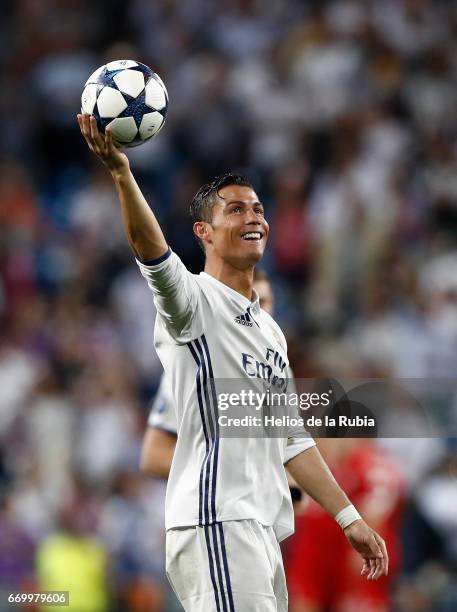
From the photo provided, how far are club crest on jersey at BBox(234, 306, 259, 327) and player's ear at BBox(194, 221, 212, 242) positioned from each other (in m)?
0.35

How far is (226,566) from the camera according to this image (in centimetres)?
445

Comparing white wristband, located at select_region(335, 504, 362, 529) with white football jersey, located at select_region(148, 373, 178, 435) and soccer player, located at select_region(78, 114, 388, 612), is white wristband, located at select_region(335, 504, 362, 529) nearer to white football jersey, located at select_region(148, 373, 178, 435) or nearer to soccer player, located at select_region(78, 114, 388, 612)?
soccer player, located at select_region(78, 114, 388, 612)

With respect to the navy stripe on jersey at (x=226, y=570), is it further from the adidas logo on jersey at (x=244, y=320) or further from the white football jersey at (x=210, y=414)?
the adidas logo on jersey at (x=244, y=320)

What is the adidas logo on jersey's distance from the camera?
15.6 feet

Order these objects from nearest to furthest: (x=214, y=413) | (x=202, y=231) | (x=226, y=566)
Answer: (x=226, y=566) → (x=214, y=413) → (x=202, y=231)

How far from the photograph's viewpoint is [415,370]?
10.8 meters

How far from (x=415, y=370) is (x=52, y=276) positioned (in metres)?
3.83

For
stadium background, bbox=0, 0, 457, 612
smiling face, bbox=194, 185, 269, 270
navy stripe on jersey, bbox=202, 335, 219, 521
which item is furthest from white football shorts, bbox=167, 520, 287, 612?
stadium background, bbox=0, 0, 457, 612

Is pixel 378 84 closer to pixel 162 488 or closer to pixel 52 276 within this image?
pixel 52 276

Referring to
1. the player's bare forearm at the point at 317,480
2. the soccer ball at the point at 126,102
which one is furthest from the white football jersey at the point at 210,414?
the soccer ball at the point at 126,102

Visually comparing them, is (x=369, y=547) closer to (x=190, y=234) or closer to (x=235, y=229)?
(x=235, y=229)

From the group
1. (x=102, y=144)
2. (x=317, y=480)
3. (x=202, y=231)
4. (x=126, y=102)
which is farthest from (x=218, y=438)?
(x=126, y=102)

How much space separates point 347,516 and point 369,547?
146 mm

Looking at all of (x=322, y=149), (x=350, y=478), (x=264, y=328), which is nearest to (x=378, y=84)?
(x=322, y=149)
